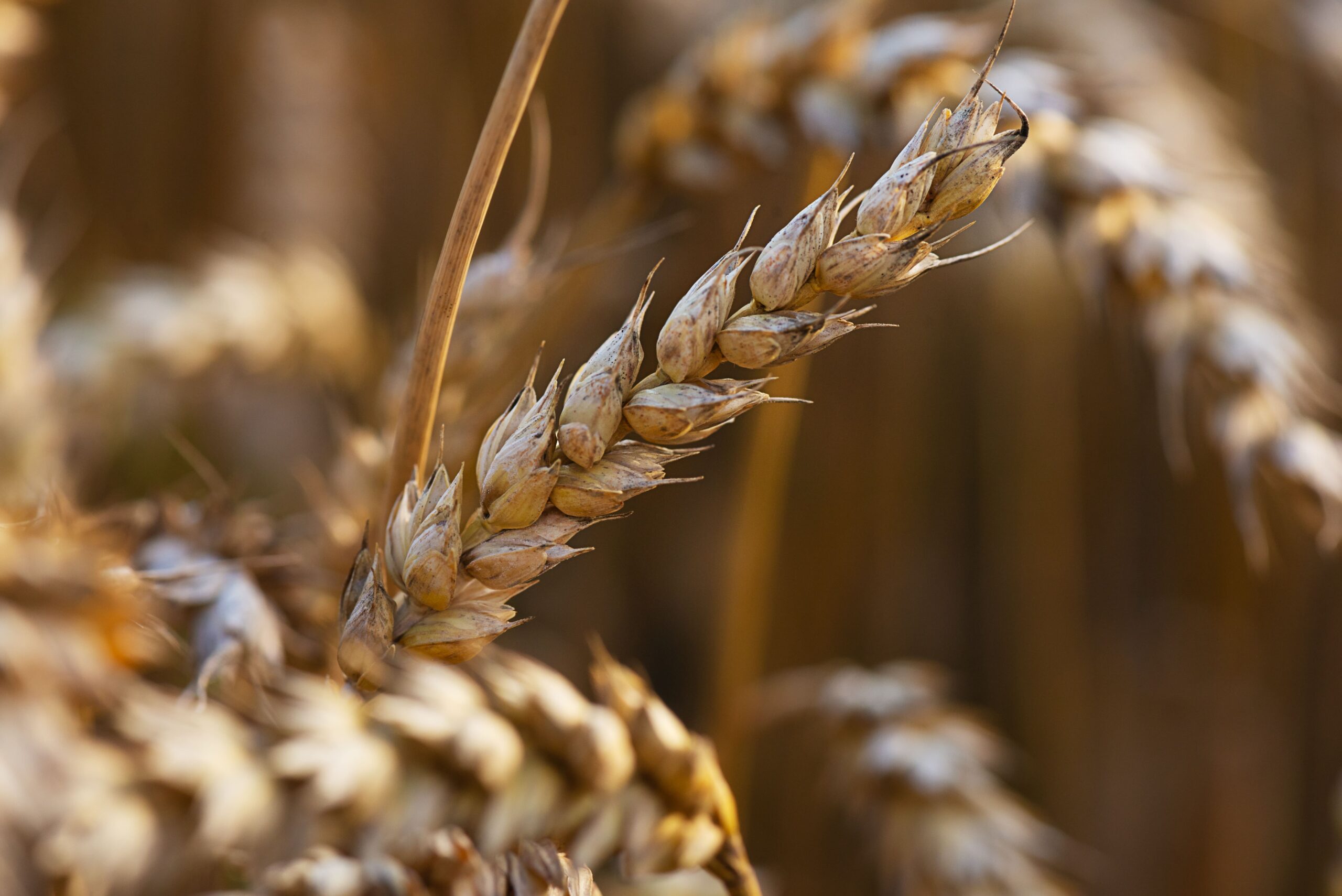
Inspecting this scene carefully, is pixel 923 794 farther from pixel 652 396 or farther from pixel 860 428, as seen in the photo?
pixel 860 428

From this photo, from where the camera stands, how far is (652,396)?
1.16ft

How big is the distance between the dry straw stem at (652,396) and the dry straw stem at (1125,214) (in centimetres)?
30

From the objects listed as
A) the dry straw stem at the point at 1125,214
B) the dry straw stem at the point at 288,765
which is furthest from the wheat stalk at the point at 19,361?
the dry straw stem at the point at 1125,214

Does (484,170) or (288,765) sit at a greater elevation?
(484,170)

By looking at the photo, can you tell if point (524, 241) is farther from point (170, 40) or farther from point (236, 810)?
point (170, 40)

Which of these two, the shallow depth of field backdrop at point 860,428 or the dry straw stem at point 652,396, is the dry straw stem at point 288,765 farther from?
the shallow depth of field backdrop at point 860,428

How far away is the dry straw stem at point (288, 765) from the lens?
329 millimetres

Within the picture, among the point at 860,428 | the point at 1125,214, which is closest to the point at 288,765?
the point at 1125,214

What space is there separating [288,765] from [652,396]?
20cm

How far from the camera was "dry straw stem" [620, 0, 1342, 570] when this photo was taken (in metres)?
0.59

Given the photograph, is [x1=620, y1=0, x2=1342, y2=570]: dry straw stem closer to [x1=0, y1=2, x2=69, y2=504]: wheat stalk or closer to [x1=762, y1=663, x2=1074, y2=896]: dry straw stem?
[x1=762, y1=663, x2=1074, y2=896]: dry straw stem

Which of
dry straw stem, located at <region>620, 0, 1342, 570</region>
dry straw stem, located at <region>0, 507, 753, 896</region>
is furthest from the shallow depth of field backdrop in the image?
dry straw stem, located at <region>0, 507, 753, 896</region>

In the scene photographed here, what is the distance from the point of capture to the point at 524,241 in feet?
2.02

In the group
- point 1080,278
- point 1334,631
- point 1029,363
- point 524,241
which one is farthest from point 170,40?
point 1334,631
